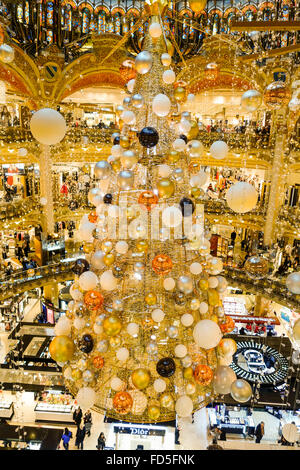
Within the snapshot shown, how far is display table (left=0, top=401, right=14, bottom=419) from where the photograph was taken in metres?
9.00

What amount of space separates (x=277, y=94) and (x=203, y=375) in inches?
104

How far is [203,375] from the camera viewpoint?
112 inches

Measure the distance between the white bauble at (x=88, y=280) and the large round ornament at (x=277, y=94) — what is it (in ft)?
7.66

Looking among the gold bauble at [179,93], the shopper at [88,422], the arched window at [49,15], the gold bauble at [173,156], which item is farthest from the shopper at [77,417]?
the arched window at [49,15]

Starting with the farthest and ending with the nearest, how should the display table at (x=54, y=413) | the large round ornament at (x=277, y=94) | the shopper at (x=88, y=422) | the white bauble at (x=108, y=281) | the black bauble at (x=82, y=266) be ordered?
the display table at (x=54, y=413), the shopper at (x=88, y=422), the black bauble at (x=82, y=266), the large round ornament at (x=277, y=94), the white bauble at (x=108, y=281)

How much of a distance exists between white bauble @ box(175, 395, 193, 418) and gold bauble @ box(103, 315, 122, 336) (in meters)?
0.76

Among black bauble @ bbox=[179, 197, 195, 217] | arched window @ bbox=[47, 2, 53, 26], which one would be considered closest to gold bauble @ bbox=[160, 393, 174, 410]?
black bauble @ bbox=[179, 197, 195, 217]

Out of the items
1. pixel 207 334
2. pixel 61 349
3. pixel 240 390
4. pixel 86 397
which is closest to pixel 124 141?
pixel 207 334

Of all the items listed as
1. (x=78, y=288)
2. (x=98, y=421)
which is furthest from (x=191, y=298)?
(x=98, y=421)

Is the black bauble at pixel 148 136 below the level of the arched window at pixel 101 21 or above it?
below

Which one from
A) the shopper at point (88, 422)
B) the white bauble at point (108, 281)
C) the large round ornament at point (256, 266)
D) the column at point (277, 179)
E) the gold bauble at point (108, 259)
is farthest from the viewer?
the column at point (277, 179)

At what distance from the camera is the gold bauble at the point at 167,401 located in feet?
9.12

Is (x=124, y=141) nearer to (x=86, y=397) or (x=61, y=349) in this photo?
(x=61, y=349)

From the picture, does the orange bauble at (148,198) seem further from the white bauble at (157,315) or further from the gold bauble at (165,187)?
the white bauble at (157,315)
